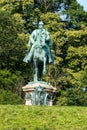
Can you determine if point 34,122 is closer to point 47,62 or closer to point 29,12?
point 47,62

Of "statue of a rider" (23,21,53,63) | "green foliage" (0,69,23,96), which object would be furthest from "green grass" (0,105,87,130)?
"green foliage" (0,69,23,96)

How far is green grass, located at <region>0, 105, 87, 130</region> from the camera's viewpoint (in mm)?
17891

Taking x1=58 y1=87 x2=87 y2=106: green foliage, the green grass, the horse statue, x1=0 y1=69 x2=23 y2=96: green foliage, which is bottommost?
x1=58 y1=87 x2=87 y2=106: green foliage

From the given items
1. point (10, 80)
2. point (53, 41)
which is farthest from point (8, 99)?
point (53, 41)

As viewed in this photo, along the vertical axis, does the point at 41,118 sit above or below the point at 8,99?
above

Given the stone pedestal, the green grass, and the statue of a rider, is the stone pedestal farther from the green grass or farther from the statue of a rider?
the green grass

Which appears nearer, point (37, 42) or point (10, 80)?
point (37, 42)

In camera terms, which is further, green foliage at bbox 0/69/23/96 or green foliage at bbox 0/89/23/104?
green foliage at bbox 0/69/23/96

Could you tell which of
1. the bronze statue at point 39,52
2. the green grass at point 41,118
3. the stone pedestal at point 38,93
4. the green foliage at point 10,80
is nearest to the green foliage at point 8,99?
the green foliage at point 10,80

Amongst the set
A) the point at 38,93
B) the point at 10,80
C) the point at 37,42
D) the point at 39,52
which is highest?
the point at 37,42

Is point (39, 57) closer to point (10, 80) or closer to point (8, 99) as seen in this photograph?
point (8, 99)

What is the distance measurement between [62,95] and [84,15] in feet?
28.1

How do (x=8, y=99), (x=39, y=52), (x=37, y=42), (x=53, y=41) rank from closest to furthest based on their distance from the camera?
1. (x=39, y=52)
2. (x=37, y=42)
3. (x=8, y=99)
4. (x=53, y=41)

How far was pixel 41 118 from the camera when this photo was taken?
18922 mm
